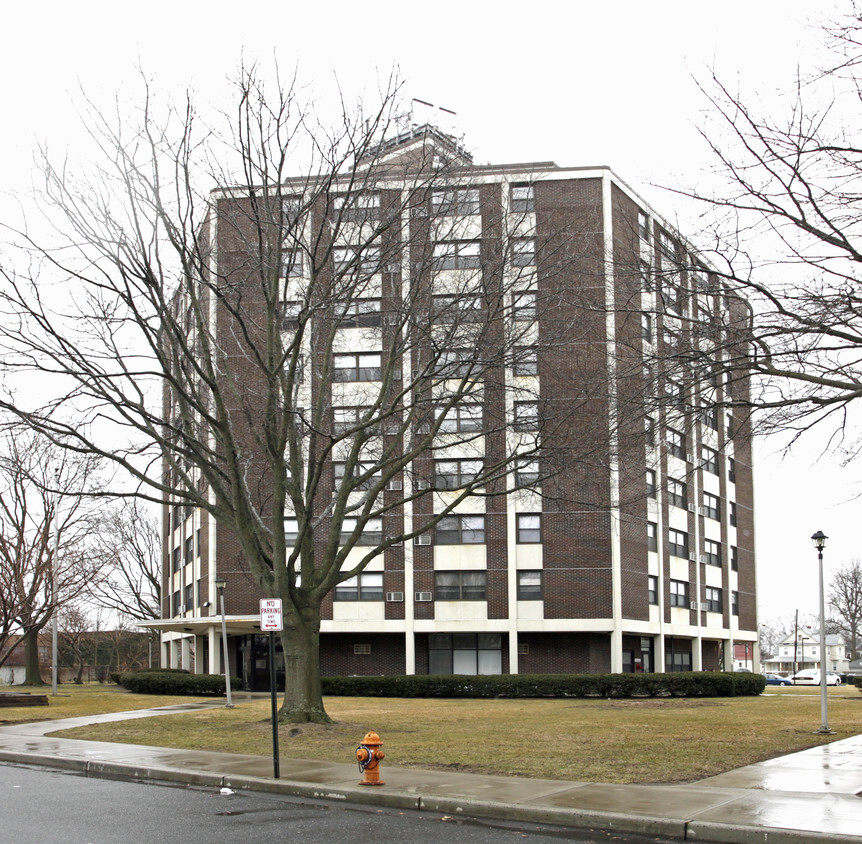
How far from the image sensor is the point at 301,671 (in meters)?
21.1

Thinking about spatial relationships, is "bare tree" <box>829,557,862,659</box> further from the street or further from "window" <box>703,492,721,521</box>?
the street

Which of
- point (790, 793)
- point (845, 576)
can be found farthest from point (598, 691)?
point (845, 576)

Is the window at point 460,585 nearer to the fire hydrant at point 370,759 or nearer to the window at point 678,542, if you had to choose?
the window at point 678,542

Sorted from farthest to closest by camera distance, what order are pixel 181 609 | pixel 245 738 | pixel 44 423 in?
1. pixel 181 609
2. pixel 44 423
3. pixel 245 738

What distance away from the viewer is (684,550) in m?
51.3

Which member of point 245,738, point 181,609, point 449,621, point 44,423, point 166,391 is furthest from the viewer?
point 181,609

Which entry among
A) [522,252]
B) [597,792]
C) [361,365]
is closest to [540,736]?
[597,792]

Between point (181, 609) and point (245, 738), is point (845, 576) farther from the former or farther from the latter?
point (245, 738)

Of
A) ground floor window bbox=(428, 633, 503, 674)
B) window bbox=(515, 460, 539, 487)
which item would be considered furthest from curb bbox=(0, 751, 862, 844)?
ground floor window bbox=(428, 633, 503, 674)

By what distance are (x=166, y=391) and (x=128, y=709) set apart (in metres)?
11.7

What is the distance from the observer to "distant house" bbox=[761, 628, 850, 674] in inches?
5507

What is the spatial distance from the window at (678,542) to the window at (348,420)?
21317mm

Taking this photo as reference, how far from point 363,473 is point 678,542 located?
81.9 ft

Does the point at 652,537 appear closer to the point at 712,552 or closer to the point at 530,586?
the point at 530,586
